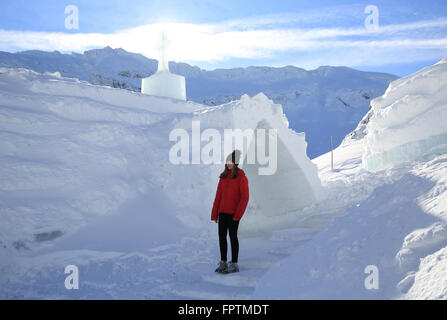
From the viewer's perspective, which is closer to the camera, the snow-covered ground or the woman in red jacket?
the snow-covered ground

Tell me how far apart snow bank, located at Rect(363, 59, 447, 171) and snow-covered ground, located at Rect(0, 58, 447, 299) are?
3.12 feet

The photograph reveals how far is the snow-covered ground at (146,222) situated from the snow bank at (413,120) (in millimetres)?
951

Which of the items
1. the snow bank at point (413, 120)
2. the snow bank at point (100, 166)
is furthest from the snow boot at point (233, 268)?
the snow bank at point (413, 120)

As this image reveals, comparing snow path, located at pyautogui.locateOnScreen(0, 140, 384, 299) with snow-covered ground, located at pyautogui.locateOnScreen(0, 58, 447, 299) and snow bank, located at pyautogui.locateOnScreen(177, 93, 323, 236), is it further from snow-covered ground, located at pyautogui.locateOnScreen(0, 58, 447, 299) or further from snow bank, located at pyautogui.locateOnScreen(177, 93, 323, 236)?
snow bank, located at pyautogui.locateOnScreen(177, 93, 323, 236)

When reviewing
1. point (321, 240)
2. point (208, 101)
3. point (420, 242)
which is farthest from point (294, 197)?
point (208, 101)

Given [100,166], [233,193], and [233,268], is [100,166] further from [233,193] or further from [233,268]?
[233,268]

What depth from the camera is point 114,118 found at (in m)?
7.33

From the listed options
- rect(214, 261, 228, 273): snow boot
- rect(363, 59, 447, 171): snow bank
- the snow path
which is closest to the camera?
the snow path

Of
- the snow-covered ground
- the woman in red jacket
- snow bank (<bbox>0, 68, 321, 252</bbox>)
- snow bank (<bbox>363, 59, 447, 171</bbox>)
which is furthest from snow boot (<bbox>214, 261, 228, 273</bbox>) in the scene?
snow bank (<bbox>363, 59, 447, 171</bbox>)

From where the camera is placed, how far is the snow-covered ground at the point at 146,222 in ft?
11.6

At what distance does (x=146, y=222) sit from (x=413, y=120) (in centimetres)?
647

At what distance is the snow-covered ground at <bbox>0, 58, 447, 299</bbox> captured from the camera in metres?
3.55

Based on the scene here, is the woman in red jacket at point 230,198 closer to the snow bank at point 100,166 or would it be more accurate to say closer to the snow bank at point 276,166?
the snow bank at point 100,166

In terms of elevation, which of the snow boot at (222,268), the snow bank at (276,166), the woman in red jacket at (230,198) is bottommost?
the snow boot at (222,268)
